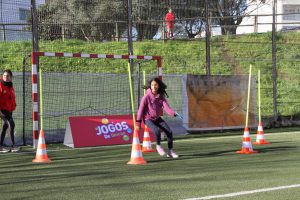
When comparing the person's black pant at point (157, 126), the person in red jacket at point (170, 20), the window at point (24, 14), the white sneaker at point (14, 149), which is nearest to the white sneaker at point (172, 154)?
the person's black pant at point (157, 126)

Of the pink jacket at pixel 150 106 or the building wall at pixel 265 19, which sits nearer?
the pink jacket at pixel 150 106

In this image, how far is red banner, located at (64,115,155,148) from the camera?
12305 millimetres

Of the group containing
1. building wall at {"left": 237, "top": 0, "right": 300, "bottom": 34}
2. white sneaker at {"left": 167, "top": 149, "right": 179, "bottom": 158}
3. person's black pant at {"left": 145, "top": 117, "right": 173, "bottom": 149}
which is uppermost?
building wall at {"left": 237, "top": 0, "right": 300, "bottom": 34}

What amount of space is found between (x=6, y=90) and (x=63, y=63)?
10.1 m

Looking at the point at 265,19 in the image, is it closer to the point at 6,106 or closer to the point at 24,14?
the point at 24,14

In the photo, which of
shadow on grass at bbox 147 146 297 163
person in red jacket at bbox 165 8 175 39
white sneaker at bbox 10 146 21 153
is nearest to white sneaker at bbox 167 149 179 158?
shadow on grass at bbox 147 146 297 163

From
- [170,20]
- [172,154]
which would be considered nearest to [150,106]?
[172,154]

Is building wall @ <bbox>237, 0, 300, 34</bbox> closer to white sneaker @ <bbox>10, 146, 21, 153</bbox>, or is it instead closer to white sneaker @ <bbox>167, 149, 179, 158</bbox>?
white sneaker @ <bbox>167, 149, 179, 158</bbox>

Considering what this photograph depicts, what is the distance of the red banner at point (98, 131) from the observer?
40.4ft

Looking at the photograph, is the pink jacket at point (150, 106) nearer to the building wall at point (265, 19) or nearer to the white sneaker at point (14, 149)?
the white sneaker at point (14, 149)

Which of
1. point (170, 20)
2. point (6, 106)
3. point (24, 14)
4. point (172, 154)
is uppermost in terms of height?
point (170, 20)

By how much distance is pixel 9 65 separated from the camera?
64.3 ft

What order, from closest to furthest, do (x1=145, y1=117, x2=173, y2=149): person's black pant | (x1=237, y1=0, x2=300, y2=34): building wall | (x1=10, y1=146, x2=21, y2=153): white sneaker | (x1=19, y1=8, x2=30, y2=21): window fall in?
(x1=145, y1=117, x2=173, y2=149): person's black pant < (x1=10, y1=146, x2=21, y2=153): white sneaker < (x1=19, y1=8, x2=30, y2=21): window < (x1=237, y1=0, x2=300, y2=34): building wall

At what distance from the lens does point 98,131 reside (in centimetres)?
1259
